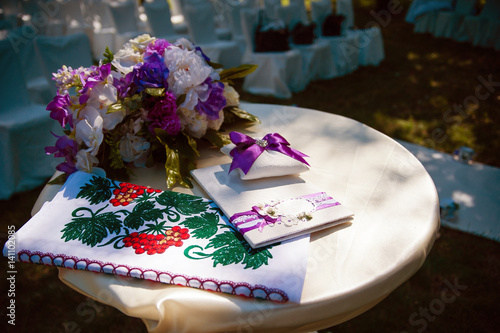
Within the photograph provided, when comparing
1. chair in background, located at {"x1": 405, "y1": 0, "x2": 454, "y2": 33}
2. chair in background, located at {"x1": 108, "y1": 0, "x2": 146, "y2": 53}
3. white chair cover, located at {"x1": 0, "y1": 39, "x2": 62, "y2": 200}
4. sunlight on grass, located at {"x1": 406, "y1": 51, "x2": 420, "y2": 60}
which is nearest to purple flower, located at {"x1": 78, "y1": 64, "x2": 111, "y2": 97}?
white chair cover, located at {"x1": 0, "y1": 39, "x2": 62, "y2": 200}

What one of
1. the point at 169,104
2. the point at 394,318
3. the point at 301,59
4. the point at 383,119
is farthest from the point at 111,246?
the point at 301,59

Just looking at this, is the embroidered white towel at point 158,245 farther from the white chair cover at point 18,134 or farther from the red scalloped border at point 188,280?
the white chair cover at point 18,134

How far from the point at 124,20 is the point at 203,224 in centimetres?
622

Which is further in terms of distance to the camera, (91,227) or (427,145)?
(427,145)

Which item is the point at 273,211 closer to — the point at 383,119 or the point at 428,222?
the point at 428,222

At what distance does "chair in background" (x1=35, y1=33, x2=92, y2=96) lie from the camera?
10.3ft

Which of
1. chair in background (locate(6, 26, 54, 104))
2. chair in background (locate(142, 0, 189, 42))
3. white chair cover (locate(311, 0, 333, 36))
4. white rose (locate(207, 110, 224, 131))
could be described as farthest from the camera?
white chair cover (locate(311, 0, 333, 36))

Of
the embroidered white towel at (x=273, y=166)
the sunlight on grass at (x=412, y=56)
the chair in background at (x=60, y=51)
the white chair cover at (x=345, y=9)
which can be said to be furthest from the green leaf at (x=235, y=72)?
the sunlight on grass at (x=412, y=56)

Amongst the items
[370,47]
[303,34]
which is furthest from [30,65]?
[370,47]

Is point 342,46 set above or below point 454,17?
below

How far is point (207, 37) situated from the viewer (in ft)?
19.3

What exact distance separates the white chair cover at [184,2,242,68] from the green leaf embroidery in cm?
479

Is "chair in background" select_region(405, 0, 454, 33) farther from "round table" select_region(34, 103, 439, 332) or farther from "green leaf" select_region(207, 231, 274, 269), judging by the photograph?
"green leaf" select_region(207, 231, 274, 269)

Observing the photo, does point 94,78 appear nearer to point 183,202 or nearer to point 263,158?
point 183,202
